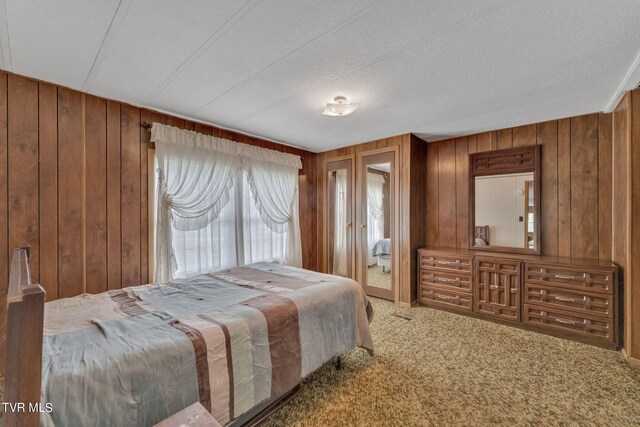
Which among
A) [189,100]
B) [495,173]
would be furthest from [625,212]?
[189,100]

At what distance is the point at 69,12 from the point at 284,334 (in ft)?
7.25

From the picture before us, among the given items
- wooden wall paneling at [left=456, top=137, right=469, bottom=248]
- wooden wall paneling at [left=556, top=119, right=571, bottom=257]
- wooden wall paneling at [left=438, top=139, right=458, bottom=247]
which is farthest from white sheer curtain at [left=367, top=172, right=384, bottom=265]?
wooden wall paneling at [left=556, top=119, right=571, bottom=257]

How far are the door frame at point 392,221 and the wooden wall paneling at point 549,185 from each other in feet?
5.39

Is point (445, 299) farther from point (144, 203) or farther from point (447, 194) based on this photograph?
point (144, 203)

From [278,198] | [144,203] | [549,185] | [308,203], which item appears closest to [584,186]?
[549,185]

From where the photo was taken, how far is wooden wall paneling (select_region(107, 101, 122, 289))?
8.27 feet

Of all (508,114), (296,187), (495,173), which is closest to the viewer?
(508,114)

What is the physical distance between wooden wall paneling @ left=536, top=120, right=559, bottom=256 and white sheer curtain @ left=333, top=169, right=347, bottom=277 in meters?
2.54

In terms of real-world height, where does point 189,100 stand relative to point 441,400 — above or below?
above

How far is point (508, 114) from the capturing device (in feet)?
9.45

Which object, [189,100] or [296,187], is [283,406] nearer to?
[189,100]

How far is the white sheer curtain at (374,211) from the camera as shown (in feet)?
13.1

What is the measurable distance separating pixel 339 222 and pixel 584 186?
3037 millimetres

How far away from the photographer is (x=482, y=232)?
11.5 ft
